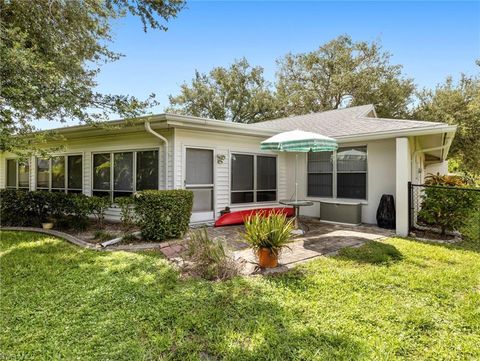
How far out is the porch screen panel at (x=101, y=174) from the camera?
8.98 m

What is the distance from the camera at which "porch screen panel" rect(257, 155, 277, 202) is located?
30.9ft

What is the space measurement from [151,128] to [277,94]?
2199cm

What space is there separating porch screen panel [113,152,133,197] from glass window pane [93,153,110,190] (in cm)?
Result: 35

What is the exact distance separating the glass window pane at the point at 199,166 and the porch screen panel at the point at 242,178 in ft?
2.76

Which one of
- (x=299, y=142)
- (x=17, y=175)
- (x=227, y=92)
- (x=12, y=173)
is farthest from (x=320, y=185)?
(x=227, y=92)

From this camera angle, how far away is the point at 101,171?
9.15 metres

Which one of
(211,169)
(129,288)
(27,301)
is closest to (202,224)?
(211,169)

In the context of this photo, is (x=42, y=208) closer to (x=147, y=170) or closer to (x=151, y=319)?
(x=147, y=170)

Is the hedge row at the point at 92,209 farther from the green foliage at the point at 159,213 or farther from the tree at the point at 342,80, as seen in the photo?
the tree at the point at 342,80

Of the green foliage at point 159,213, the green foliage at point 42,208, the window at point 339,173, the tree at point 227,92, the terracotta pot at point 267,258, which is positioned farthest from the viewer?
the tree at point 227,92

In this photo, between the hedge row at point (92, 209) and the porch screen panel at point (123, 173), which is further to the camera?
the porch screen panel at point (123, 173)

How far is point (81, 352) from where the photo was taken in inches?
100

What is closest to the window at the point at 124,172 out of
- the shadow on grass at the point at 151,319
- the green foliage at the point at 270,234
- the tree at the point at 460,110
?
the shadow on grass at the point at 151,319

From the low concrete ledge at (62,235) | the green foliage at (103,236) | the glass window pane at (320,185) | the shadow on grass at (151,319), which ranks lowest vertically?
the shadow on grass at (151,319)
